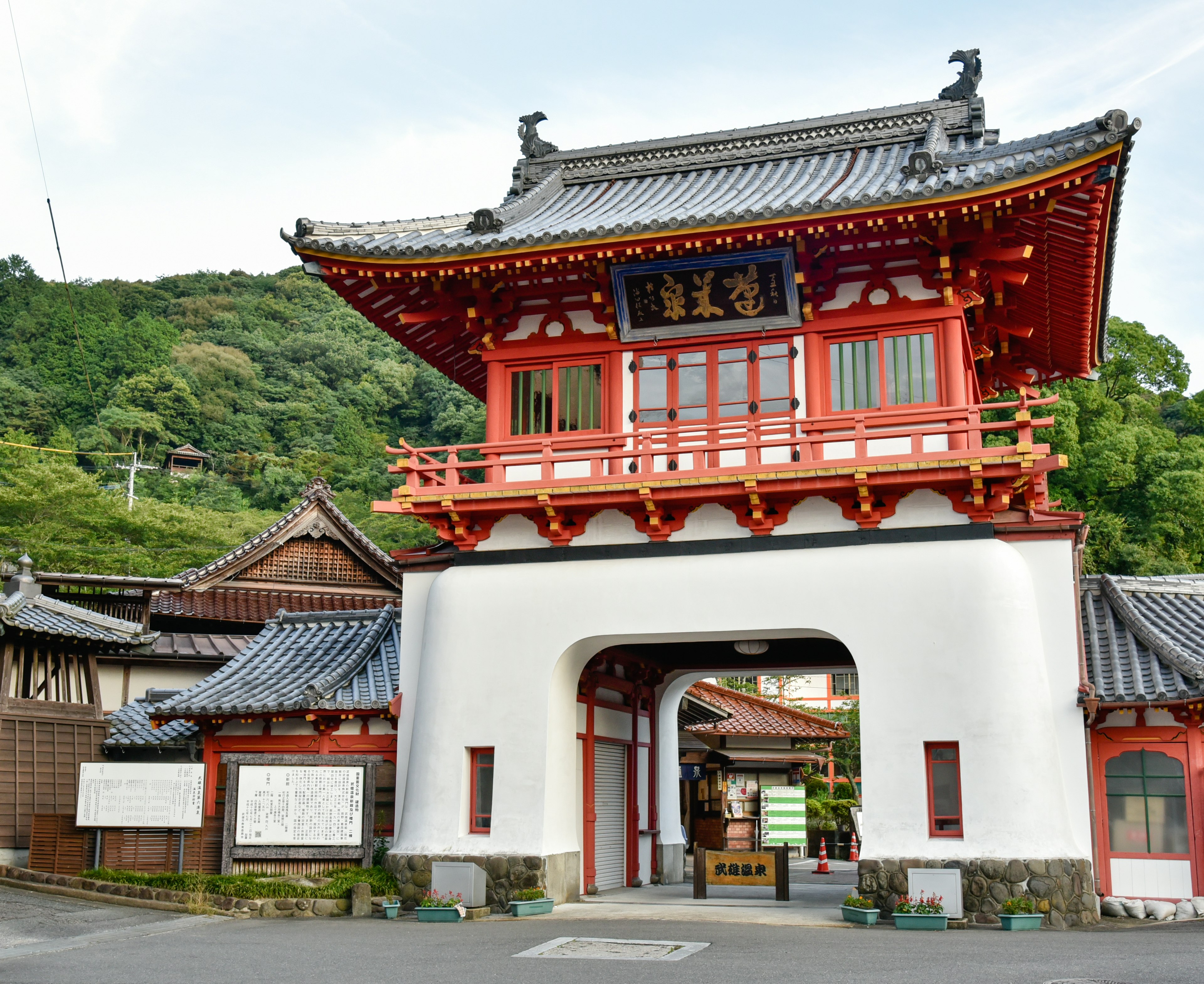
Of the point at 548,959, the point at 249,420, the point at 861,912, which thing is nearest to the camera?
the point at 548,959

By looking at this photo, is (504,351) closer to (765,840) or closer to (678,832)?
(678,832)

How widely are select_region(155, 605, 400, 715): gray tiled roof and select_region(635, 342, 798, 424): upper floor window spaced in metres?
5.70

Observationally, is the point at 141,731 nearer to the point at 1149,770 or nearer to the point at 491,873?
the point at 491,873

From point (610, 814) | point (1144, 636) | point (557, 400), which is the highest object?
point (557, 400)

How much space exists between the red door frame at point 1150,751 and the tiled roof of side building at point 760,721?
13540 millimetres

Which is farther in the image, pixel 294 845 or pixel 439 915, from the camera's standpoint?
pixel 294 845

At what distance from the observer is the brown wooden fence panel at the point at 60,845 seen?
16.7 m

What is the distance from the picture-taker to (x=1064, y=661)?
1385 centimetres

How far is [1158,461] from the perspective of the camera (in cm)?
3478

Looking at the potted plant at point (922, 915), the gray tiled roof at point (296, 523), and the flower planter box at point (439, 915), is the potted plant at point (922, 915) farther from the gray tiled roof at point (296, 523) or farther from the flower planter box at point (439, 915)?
the gray tiled roof at point (296, 523)

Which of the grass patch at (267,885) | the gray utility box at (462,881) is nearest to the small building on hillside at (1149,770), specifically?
the gray utility box at (462,881)

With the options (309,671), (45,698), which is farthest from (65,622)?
(309,671)

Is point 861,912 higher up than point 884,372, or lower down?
lower down

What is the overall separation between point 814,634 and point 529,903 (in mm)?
5046
